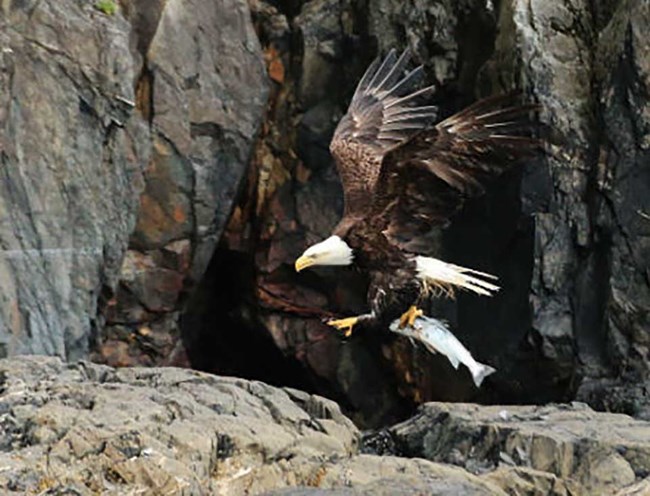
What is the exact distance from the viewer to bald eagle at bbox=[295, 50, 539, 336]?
320 inches

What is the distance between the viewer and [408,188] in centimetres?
842

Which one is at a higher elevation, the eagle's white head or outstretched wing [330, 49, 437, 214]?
outstretched wing [330, 49, 437, 214]

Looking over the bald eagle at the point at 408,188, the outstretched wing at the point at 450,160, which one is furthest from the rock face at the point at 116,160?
the outstretched wing at the point at 450,160

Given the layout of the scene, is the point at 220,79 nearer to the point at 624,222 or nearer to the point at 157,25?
the point at 157,25

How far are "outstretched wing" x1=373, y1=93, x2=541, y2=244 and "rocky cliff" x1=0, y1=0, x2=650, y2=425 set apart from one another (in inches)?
105

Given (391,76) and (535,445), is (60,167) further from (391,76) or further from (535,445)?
(535,445)

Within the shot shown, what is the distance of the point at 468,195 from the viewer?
28.3ft

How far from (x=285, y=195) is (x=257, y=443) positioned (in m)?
7.26

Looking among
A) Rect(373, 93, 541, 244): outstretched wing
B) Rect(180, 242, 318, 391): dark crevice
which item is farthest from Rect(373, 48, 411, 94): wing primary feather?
Rect(180, 242, 318, 391): dark crevice

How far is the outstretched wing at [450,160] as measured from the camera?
8.05m

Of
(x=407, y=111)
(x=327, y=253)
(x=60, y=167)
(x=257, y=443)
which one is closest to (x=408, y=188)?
(x=327, y=253)

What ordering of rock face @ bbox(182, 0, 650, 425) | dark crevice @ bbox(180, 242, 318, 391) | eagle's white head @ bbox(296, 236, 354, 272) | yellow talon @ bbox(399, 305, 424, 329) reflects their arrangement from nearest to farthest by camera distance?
eagle's white head @ bbox(296, 236, 354, 272) < yellow talon @ bbox(399, 305, 424, 329) < rock face @ bbox(182, 0, 650, 425) < dark crevice @ bbox(180, 242, 318, 391)

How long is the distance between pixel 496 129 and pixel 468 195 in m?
0.63

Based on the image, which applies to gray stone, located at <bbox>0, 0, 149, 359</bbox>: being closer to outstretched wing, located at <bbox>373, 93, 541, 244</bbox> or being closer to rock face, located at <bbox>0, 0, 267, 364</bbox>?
rock face, located at <bbox>0, 0, 267, 364</bbox>
